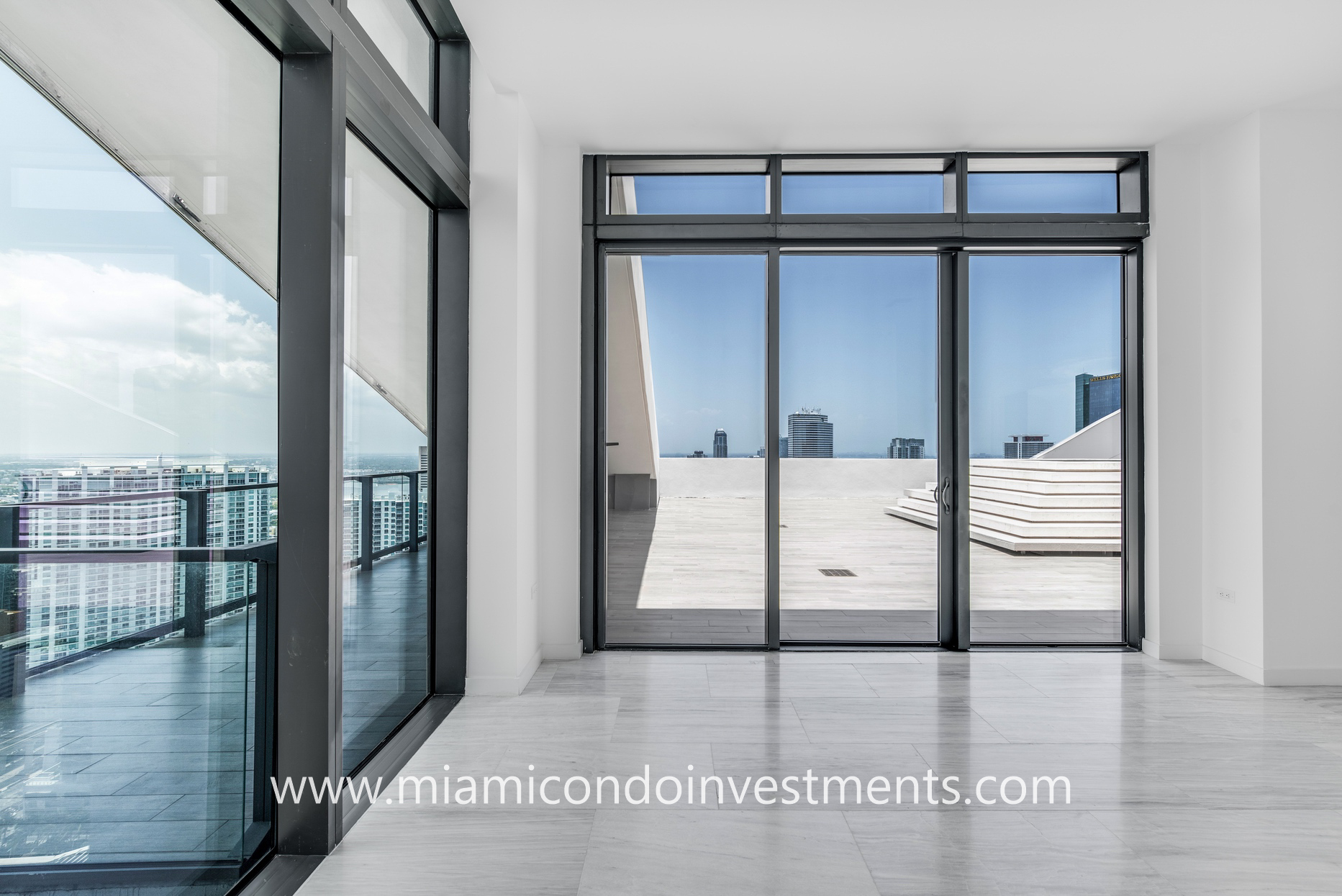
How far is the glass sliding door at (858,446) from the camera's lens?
4504 mm

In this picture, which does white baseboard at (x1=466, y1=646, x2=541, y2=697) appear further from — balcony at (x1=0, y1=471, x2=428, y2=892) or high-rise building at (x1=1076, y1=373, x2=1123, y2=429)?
high-rise building at (x1=1076, y1=373, x2=1123, y2=429)

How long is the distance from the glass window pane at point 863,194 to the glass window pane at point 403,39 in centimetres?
214

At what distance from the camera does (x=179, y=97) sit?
1.72 metres

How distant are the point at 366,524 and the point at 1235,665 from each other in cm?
444

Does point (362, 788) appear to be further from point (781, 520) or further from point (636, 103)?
point (636, 103)

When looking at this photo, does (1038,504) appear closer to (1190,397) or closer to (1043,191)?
(1190,397)

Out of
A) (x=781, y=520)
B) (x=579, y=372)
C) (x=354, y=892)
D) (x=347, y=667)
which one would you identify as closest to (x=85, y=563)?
(x=354, y=892)

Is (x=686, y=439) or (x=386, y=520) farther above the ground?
(x=686, y=439)

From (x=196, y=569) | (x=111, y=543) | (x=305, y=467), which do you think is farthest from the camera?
(x=305, y=467)

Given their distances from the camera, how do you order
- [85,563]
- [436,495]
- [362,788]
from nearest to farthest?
1. [85,563]
2. [362,788]
3. [436,495]

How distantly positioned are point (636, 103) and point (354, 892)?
3.51 metres

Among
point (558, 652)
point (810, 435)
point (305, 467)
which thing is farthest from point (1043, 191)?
point (305, 467)

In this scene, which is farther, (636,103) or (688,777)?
(636,103)

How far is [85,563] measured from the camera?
55.0 inches
